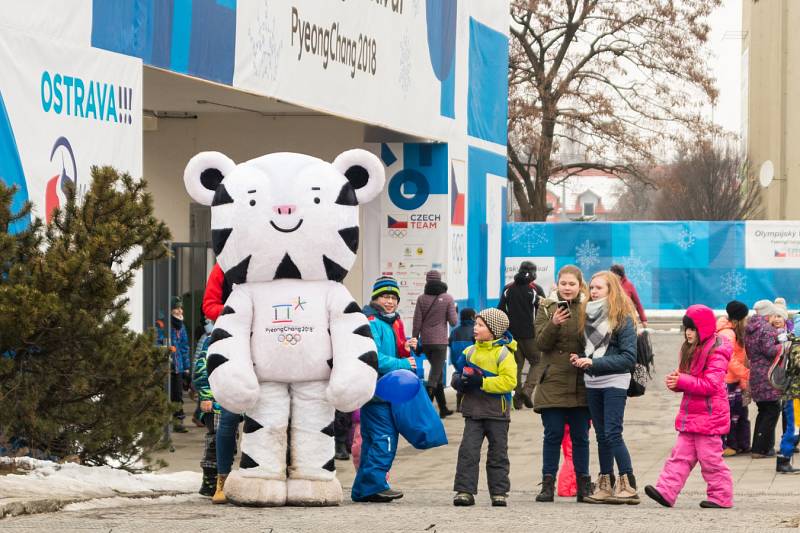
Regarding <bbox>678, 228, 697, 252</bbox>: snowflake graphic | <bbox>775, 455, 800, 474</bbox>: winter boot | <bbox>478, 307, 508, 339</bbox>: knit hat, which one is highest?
<bbox>678, 228, 697, 252</bbox>: snowflake graphic

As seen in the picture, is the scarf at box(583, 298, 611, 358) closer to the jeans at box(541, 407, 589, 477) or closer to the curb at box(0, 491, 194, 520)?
the jeans at box(541, 407, 589, 477)

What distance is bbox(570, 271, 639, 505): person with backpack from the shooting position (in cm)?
976

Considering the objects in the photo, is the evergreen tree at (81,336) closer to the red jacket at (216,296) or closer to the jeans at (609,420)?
the red jacket at (216,296)

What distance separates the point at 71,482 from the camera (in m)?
8.92

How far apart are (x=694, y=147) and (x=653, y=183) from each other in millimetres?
1500

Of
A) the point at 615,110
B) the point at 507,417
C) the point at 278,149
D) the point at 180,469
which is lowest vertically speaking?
the point at 180,469

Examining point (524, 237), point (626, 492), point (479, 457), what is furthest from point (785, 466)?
point (524, 237)

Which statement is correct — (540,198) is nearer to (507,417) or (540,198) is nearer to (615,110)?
(615,110)

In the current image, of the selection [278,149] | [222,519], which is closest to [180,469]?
[222,519]

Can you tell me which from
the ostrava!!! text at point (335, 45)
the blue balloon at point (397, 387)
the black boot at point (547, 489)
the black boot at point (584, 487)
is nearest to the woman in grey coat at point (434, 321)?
the ostrava!!! text at point (335, 45)

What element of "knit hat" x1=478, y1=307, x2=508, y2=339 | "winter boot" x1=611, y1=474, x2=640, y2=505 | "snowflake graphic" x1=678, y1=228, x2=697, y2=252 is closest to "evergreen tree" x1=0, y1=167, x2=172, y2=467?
"knit hat" x1=478, y1=307, x2=508, y2=339

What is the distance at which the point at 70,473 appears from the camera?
9.14 m

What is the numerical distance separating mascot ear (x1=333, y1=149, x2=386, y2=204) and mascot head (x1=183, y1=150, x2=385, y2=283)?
19cm

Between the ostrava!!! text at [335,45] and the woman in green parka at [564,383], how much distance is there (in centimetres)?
632
